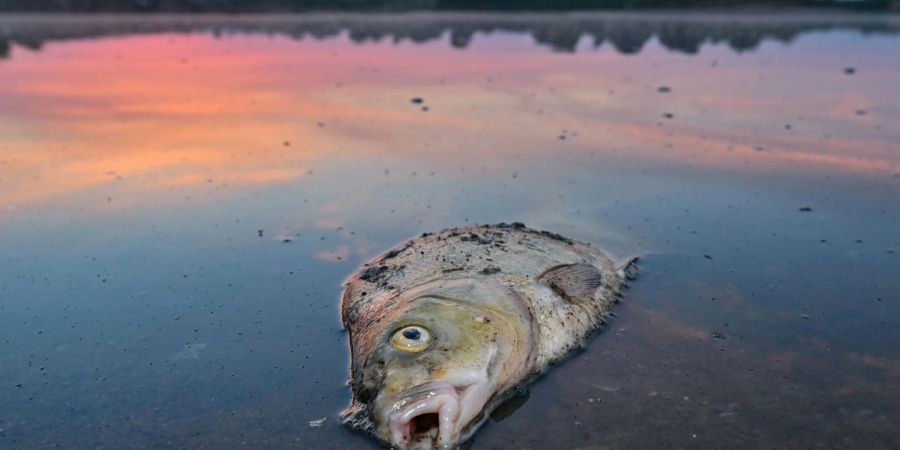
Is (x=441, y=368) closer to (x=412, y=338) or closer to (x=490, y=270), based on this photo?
(x=412, y=338)

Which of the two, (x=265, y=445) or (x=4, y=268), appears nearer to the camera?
(x=265, y=445)

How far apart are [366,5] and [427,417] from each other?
42.8m

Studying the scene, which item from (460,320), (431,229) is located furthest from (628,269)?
(460,320)

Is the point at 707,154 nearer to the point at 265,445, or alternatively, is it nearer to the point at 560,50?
the point at 265,445

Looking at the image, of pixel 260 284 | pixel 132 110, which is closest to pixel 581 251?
pixel 260 284

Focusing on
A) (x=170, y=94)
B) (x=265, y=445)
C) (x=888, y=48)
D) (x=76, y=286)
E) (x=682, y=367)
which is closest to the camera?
(x=265, y=445)

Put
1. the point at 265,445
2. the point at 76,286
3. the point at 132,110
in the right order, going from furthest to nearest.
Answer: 1. the point at 132,110
2. the point at 76,286
3. the point at 265,445

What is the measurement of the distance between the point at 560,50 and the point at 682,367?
1787 centimetres

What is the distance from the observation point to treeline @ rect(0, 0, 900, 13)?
133 feet

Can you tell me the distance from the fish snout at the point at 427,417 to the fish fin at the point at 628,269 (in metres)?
2.42

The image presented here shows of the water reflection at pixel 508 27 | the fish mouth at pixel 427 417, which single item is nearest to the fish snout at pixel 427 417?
the fish mouth at pixel 427 417

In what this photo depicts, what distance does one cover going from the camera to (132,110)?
11.9m

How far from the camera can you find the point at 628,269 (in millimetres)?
5730

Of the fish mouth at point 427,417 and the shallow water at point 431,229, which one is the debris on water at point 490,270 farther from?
the fish mouth at point 427,417
